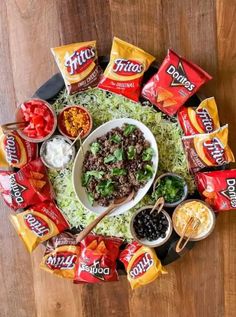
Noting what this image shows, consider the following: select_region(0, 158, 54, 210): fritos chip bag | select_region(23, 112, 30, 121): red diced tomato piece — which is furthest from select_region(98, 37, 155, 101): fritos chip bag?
select_region(0, 158, 54, 210): fritos chip bag

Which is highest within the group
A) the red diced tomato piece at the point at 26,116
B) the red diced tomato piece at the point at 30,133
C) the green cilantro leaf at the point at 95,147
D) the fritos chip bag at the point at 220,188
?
the red diced tomato piece at the point at 26,116

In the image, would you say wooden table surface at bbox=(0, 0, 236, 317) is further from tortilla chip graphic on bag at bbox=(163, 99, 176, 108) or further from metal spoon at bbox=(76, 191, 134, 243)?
metal spoon at bbox=(76, 191, 134, 243)

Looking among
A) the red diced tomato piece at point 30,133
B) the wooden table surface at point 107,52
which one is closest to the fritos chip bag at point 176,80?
the wooden table surface at point 107,52

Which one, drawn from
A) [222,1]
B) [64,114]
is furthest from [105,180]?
[222,1]

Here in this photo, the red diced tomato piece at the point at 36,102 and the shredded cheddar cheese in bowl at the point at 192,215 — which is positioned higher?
the red diced tomato piece at the point at 36,102

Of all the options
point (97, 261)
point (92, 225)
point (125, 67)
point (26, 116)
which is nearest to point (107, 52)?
point (125, 67)

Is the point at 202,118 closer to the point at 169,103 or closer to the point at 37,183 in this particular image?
the point at 169,103

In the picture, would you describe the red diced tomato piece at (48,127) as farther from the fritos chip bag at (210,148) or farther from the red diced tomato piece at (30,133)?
the fritos chip bag at (210,148)

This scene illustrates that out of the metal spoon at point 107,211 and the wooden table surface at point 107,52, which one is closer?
the metal spoon at point 107,211
